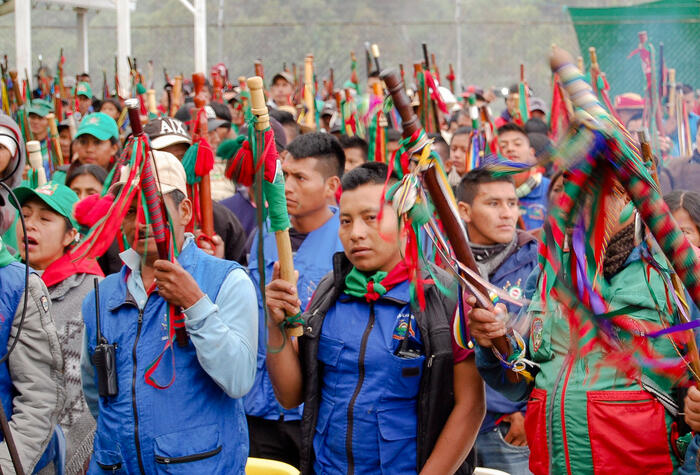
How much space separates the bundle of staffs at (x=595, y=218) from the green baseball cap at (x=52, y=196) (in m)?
2.50

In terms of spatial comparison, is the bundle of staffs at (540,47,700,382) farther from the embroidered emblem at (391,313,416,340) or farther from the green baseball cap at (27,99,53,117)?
the green baseball cap at (27,99,53,117)

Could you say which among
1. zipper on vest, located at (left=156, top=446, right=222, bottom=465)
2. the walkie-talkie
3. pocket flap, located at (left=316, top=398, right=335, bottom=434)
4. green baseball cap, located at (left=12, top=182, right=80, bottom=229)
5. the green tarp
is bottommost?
zipper on vest, located at (left=156, top=446, right=222, bottom=465)

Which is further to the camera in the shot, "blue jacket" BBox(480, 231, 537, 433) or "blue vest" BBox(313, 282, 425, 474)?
"blue jacket" BBox(480, 231, 537, 433)

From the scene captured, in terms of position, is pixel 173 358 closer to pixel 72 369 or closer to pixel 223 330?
pixel 223 330

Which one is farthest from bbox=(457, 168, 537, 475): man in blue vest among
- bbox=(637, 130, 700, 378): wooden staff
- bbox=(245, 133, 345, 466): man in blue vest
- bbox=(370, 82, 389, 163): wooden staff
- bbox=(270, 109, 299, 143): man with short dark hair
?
bbox=(270, 109, 299, 143): man with short dark hair

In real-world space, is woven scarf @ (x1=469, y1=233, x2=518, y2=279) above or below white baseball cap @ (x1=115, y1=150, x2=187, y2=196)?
below

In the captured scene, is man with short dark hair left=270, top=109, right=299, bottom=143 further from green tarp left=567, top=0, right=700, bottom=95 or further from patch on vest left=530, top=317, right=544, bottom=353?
green tarp left=567, top=0, right=700, bottom=95

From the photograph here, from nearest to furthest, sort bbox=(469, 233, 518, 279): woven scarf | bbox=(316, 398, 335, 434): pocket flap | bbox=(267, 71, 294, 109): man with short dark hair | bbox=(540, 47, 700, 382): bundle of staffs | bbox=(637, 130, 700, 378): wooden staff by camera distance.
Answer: bbox=(540, 47, 700, 382): bundle of staffs
bbox=(637, 130, 700, 378): wooden staff
bbox=(316, 398, 335, 434): pocket flap
bbox=(469, 233, 518, 279): woven scarf
bbox=(267, 71, 294, 109): man with short dark hair

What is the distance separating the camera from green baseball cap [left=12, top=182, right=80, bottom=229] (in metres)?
3.52

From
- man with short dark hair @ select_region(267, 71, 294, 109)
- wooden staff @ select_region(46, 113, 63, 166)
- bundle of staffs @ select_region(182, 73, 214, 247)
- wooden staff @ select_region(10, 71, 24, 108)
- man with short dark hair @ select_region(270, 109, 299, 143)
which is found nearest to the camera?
bundle of staffs @ select_region(182, 73, 214, 247)

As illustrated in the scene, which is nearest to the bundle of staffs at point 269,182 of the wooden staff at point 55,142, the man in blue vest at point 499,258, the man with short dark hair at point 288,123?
the man in blue vest at point 499,258

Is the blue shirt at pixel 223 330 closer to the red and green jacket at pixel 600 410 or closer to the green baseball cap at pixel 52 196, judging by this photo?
the red and green jacket at pixel 600 410

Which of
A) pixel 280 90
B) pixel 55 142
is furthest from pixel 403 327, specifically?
pixel 280 90

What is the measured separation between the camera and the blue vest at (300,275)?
356 cm
